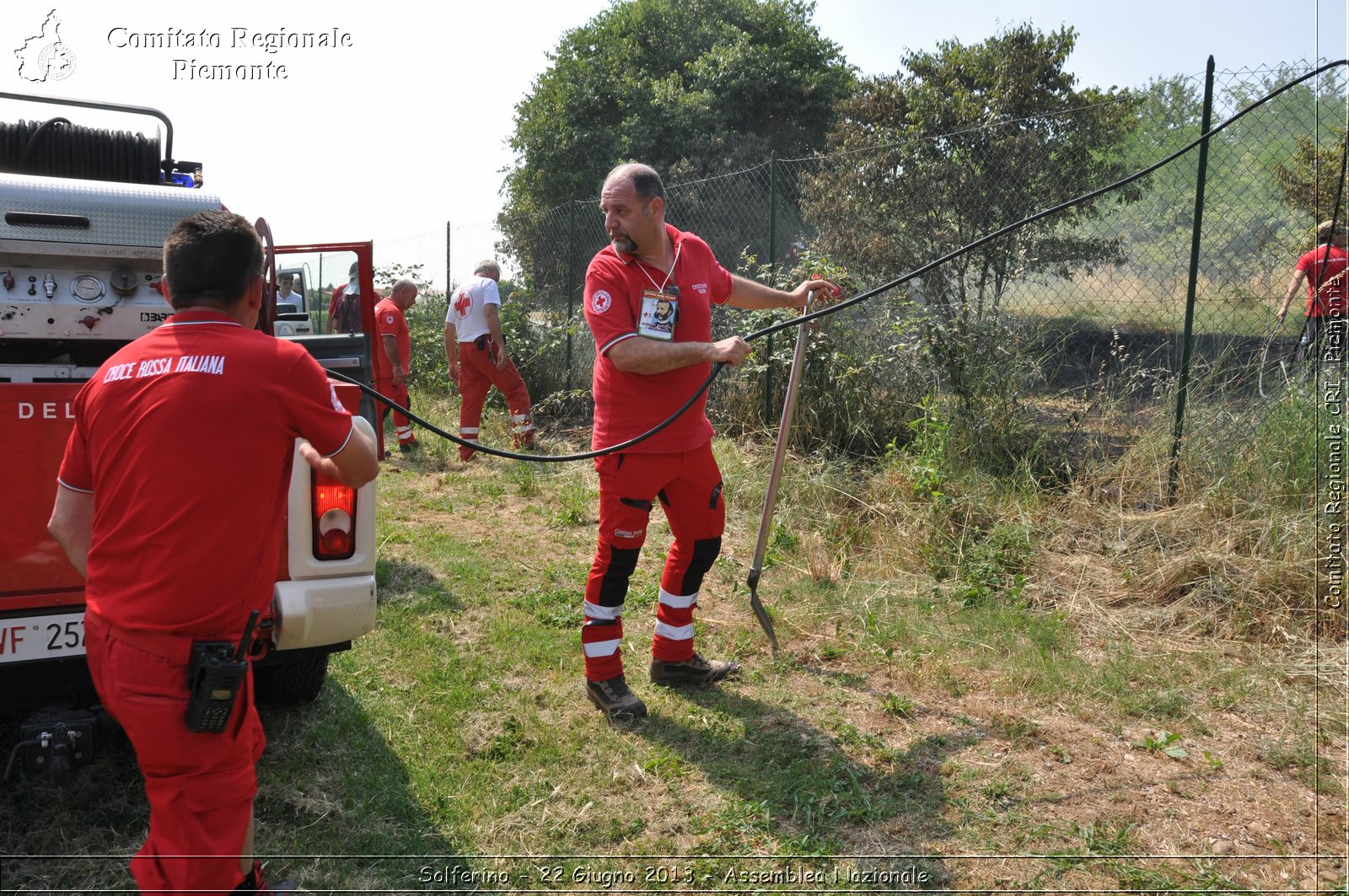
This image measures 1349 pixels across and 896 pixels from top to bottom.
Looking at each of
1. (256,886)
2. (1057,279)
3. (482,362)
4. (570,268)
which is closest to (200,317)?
(256,886)

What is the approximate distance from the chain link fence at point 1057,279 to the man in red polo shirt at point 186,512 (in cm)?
412

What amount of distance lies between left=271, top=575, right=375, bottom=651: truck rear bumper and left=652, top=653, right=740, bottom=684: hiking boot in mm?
1392

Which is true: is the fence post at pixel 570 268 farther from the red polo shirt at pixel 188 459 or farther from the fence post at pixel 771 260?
the red polo shirt at pixel 188 459

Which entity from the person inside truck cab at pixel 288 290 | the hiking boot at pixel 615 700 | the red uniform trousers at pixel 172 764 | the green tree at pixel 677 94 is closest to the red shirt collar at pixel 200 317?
the red uniform trousers at pixel 172 764

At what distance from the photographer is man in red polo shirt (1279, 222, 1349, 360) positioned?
15.8 feet

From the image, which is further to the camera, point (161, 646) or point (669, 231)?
point (669, 231)

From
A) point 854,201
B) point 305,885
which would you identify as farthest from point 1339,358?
point 305,885

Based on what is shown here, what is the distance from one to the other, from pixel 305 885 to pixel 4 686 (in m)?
1.03

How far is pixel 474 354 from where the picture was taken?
354 inches

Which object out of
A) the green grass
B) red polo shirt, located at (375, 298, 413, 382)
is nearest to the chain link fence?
the green grass

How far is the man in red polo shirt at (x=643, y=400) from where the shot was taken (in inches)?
140

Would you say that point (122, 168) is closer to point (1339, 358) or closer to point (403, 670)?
point (403, 670)

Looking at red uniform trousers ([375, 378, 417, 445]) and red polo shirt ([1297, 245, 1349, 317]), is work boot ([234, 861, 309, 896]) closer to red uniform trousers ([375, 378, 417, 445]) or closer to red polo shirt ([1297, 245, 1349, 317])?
red polo shirt ([1297, 245, 1349, 317])

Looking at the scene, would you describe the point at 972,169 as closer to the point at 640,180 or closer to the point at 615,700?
the point at 640,180
